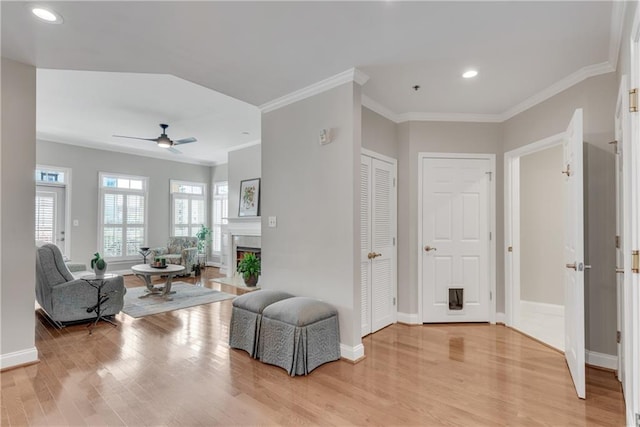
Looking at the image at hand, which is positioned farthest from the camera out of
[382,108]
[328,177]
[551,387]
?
[382,108]

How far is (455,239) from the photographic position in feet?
13.3

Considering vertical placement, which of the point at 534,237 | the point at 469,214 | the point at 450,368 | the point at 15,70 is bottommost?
the point at 450,368

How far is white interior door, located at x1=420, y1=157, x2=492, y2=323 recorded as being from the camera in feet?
13.2

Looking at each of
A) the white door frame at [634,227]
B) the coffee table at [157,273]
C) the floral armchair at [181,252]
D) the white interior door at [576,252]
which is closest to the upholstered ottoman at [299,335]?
the white interior door at [576,252]

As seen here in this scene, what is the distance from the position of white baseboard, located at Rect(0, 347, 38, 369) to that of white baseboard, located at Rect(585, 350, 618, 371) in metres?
4.94

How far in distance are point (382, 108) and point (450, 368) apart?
2.85 m

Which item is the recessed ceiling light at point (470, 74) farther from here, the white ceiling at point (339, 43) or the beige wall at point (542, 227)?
the beige wall at point (542, 227)

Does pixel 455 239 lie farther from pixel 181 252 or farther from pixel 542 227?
pixel 181 252

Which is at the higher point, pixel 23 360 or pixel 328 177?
pixel 328 177

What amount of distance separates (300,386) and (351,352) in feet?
2.05

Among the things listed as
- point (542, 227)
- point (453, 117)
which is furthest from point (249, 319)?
point (542, 227)

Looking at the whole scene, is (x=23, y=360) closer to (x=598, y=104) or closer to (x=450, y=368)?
(x=450, y=368)

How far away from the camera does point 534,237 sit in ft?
14.7

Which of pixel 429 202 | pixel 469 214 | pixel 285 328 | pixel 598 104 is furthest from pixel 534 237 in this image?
pixel 285 328
